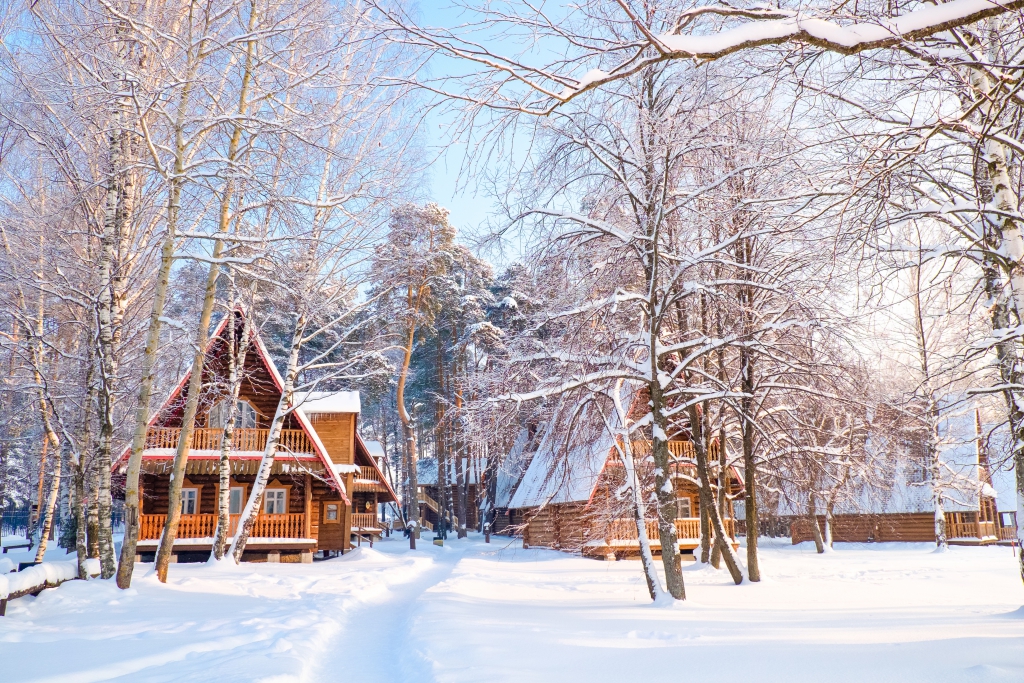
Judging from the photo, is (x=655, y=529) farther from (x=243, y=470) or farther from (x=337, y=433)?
(x=243, y=470)

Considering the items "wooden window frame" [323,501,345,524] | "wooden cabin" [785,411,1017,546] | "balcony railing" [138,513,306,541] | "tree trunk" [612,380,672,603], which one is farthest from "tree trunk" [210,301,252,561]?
"wooden cabin" [785,411,1017,546]

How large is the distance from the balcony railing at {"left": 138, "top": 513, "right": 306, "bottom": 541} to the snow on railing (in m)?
9.41

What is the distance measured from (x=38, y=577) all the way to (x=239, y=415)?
15023mm

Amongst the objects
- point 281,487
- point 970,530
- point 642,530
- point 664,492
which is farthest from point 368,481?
point 970,530

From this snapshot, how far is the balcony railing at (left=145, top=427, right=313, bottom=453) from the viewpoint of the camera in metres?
22.9

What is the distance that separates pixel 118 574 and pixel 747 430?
12.7 metres

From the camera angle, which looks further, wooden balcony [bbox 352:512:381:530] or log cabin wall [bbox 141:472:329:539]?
wooden balcony [bbox 352:512:381:530]

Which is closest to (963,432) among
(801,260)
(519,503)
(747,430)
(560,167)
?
(519,503)

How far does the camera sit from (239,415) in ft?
83.5

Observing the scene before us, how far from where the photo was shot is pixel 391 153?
16234 millimetres

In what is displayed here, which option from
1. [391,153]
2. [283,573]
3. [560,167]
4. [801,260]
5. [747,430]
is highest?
[391,153]

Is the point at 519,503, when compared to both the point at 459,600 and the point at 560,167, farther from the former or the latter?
the point at 560,167

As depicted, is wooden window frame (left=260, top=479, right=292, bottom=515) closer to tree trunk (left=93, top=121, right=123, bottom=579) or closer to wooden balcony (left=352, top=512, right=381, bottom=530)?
wooden balcony (left=352, top=512, right=381, bottom=530)

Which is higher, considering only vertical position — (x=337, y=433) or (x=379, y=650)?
(x=337, y=433)
